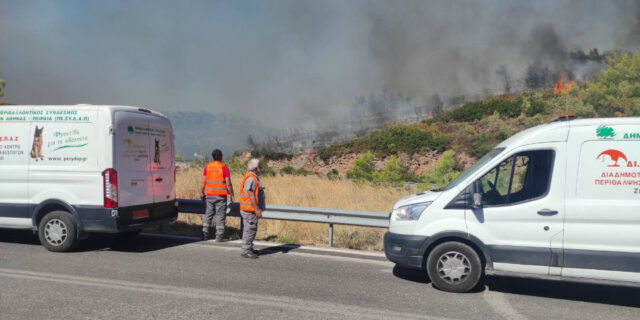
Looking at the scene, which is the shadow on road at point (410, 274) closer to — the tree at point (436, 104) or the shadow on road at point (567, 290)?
the shadow on road at point (567, 290)

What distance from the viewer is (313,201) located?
10.8 metres

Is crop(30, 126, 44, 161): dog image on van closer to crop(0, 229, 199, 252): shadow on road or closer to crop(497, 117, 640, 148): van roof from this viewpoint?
crop(0, 229, 199, 252): shadow on road

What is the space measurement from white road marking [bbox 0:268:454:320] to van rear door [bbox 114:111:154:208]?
1539 millimetres

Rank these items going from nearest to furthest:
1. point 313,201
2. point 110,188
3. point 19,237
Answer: point 110,188 < point 19,237 < point 313,201

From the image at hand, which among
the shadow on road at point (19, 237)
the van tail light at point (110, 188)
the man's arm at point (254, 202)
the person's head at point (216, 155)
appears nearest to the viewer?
the van tail light at point (110, 188)

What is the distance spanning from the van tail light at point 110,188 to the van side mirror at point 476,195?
16.5 ft

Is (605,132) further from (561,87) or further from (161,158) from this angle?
(561,87)

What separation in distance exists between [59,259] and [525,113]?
42.6 meters

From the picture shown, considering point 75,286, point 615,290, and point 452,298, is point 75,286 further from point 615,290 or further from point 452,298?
point 615,290

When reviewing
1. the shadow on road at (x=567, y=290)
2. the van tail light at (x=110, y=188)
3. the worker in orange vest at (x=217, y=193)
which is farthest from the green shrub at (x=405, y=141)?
the van tail light at (x=110, y=188)

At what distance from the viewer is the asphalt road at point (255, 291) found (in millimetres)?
4520

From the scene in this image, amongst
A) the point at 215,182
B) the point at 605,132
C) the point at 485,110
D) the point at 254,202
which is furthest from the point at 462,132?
the point at 605,132

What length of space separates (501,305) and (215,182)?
5.11 m

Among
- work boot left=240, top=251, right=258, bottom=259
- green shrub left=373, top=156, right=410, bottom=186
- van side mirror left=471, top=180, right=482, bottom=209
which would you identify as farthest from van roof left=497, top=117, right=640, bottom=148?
green shrub left=373, top=156, right=410, bottom=186
